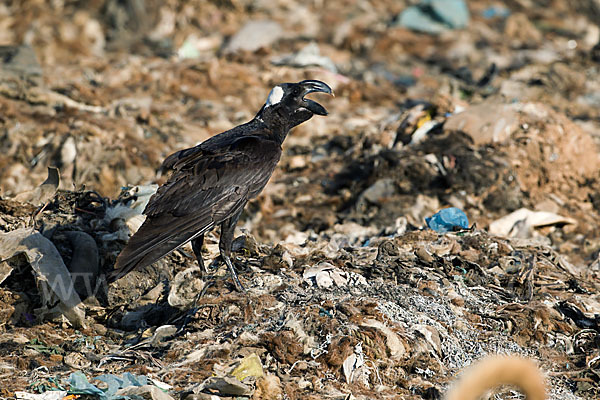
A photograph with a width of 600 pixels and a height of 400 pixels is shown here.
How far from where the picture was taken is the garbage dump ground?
4.15 metres

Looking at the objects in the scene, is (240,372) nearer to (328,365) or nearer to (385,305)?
(328,365)

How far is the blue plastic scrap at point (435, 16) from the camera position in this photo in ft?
47.9

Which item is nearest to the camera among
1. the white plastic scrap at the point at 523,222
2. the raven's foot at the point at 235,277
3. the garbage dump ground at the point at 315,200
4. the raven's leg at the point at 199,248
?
the garbage dump ground at the point at 315,200

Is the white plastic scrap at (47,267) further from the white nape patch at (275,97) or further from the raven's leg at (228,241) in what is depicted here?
the white nape patch at (275,97)

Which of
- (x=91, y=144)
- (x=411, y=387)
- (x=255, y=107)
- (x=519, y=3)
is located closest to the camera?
Answer: (x=411, y=387)

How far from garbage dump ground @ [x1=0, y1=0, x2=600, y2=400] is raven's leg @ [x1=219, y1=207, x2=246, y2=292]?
0.10 meters

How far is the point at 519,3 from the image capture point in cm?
1628

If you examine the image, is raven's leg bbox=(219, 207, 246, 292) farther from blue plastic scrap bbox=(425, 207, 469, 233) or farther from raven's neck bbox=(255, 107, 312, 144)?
blue plastic scrap bbox=(425, 207, 469, 233)

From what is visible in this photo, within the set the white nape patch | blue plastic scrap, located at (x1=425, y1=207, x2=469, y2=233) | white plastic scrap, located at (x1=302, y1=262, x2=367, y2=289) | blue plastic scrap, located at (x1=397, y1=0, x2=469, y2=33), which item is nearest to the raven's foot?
white plastic scrap, located at (x1=302, y1=262, x2=367, y2=289)

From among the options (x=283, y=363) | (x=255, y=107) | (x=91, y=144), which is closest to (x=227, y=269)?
(x=283, y=363)

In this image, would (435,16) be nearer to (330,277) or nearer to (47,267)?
(330,277)

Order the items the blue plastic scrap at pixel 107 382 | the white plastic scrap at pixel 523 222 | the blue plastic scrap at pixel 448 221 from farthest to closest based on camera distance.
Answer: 1. the white plastic scrap at pixel 523 222
2. the blue plastic scrap at pixel 448 221
3. the blue plastic scrap at pixel 107 382

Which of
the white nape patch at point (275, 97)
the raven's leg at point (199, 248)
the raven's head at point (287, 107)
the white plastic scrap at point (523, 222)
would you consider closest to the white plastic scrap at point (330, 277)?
the raven's leg at point (199, 248)

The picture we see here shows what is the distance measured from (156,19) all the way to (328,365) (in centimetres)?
1217
